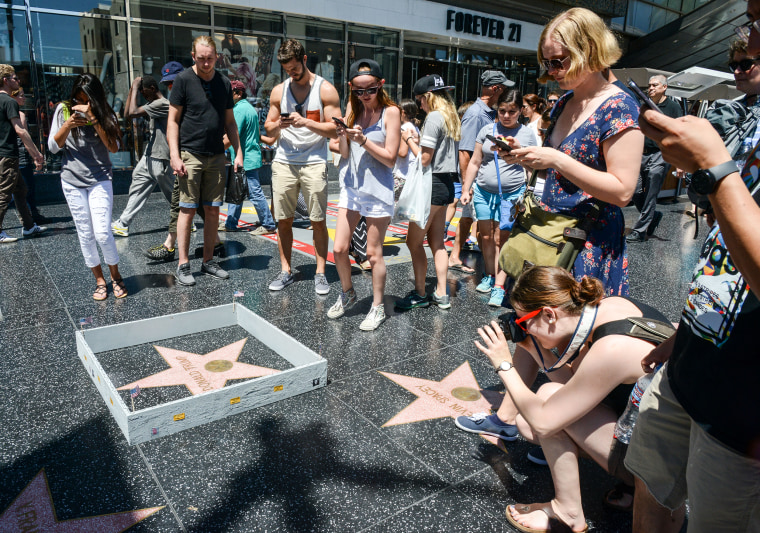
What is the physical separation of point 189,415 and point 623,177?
Result: 7.90 ft

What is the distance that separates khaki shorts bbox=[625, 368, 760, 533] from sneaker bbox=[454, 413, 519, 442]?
130 cm

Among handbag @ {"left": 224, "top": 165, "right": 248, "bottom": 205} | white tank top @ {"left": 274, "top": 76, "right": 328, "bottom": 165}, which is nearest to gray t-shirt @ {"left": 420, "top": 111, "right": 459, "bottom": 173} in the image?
white tank top @ {"left": 274, "top": 76, "right": 328, "bottom": 165}

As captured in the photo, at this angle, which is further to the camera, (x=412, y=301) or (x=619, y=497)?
(x=412, y=301)

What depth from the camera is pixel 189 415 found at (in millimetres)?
3033

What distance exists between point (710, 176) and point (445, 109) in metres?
4.08

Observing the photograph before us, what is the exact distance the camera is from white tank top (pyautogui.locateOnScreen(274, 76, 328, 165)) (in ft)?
16.6

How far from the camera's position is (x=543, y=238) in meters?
2.62

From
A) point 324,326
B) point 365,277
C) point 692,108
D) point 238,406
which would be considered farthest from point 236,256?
point 692,108

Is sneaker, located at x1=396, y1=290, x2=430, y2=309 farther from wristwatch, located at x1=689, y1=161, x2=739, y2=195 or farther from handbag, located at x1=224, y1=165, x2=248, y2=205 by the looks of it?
wristwatch, located at x1=689, y1=161, x2=739, y2=195

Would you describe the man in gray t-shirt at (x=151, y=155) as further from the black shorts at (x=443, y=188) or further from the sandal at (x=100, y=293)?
the black shorts at (x=443, y=188)

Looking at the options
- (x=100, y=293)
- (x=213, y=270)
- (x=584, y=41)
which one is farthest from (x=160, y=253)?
(x=584, y=41)

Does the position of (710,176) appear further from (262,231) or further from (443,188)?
(262,231)

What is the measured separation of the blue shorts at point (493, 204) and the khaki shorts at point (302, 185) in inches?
57.6

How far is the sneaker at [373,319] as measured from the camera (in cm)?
454
